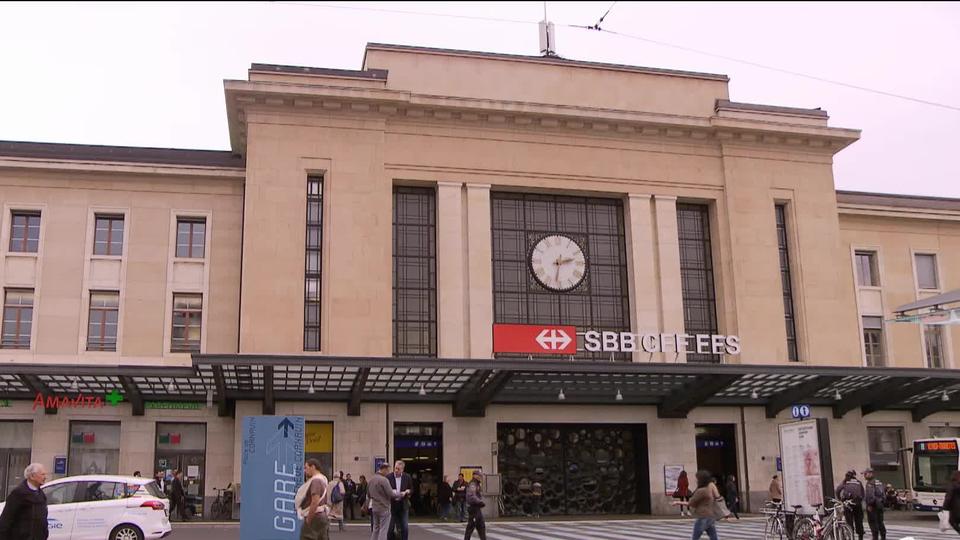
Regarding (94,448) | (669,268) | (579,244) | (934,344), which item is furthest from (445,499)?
(934,344)

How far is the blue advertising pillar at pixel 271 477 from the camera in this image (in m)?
12.9

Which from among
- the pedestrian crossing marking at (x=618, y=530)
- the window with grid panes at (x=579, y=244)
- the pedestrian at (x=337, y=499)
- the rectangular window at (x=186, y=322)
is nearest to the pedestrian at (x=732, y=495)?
the pedestrian crossing marking at (x=618, y=530)

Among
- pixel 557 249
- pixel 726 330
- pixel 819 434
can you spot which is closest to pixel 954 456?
pixel 726 330

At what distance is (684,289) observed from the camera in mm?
36500

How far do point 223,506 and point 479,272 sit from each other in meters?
11.7

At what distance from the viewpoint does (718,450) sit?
36.0 meters

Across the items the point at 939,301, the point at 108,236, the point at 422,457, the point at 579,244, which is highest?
the point at 108,236

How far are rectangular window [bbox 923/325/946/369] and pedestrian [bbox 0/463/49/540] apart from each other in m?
36.9

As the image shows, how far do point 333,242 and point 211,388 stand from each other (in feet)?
20.9

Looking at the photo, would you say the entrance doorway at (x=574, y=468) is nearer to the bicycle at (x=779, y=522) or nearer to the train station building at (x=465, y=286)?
the train station building at (x=465, y=286)

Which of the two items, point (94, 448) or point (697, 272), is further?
point (697, 272)

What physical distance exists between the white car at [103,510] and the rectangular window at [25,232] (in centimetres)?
1683

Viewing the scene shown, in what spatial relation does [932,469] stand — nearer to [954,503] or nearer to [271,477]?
[954,503]

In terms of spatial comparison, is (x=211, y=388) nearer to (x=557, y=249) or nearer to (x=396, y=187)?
(x=396, y=187)
